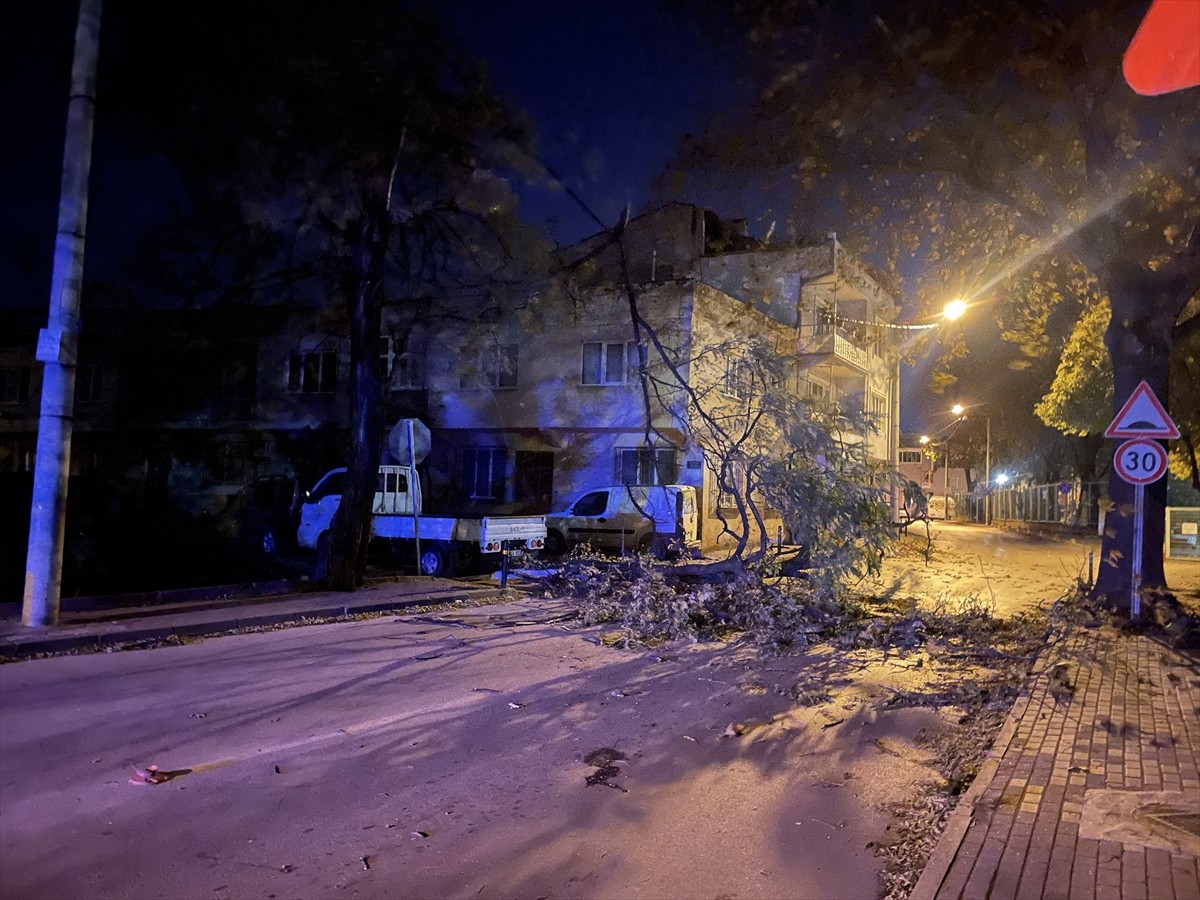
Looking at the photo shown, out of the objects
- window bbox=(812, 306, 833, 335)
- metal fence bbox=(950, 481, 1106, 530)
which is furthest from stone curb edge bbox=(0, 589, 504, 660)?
metal fence bbox=(950, 481, 1106, 530)

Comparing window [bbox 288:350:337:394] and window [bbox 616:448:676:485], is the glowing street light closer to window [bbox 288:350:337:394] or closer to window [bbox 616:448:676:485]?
window [bbox 616:448:676:485]

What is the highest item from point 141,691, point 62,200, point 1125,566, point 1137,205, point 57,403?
point 1137,205

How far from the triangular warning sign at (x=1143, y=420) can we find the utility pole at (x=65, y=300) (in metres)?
11.6

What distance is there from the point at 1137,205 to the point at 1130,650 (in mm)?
5567

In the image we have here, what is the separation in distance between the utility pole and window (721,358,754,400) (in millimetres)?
7683

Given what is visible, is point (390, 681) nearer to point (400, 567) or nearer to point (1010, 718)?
point (1010, 718)

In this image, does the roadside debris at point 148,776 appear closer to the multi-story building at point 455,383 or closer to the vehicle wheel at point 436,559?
the vehicle wheel at point 436,559

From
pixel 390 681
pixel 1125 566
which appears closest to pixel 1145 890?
pixel 390 681

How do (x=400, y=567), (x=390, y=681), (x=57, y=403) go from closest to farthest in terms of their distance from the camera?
(x=390, y=681)
(x=57, y=403)
(x=400, y=567)

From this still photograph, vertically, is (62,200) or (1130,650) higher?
(62,200)

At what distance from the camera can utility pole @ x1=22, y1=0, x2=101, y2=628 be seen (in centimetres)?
927

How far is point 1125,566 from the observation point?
1172 centimetres

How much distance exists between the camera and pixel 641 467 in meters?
23.9

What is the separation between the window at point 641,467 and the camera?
23.5m
